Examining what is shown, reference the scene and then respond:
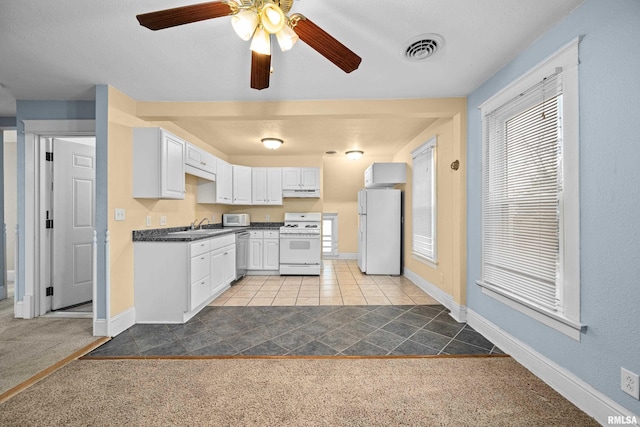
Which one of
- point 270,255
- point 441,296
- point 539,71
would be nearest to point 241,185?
point 270,255

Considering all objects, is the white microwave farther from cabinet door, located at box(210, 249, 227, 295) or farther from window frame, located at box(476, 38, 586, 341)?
window frame, located at box(476, 38, 586, 341)

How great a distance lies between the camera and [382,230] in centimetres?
498

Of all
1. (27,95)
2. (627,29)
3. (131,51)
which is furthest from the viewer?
(27,95)

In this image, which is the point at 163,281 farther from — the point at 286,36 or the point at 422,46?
the point at 422,46

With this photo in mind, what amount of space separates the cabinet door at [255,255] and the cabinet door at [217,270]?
3.77 feet

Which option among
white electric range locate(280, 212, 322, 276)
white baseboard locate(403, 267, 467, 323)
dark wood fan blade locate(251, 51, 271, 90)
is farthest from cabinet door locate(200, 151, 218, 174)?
white baseboard locate(403, 267, 467, 323)

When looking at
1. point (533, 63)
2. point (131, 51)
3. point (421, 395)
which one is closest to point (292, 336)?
point (421, 395)

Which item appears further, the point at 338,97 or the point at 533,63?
the point at 338,97

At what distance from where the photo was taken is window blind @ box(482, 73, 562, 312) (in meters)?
1.81

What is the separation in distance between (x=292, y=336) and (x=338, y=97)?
8.25 ft

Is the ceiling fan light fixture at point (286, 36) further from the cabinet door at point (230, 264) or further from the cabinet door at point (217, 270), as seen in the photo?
the cabinet door at point (230, 264)

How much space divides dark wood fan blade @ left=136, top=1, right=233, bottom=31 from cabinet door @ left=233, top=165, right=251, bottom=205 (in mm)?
3835

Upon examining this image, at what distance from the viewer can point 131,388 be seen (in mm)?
1800

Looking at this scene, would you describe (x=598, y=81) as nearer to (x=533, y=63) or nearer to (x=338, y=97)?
(x=533, y=63)
